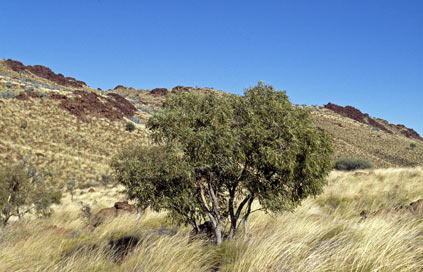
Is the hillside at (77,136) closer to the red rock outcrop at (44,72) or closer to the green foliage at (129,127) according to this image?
the green foliage at (129,127)

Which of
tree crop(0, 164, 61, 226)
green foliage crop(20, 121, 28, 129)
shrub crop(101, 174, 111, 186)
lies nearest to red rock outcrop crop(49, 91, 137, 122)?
green foliage crop(20, 121, 28, 129)

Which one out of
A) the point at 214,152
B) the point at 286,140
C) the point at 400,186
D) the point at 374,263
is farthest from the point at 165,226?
the point at 400,186

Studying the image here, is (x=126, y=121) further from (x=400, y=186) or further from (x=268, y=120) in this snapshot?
(x=268, y=120)

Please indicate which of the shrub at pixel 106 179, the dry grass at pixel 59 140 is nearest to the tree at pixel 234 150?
the shrub at pixel 106 179

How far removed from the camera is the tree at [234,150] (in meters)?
5.38

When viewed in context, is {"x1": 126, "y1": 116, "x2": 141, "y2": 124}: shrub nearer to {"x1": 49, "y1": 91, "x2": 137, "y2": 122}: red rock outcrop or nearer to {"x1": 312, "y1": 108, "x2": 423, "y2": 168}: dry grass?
{"x1": 49, "y1": 91, "x2": 137, "y2": 122}: red rock outcrop

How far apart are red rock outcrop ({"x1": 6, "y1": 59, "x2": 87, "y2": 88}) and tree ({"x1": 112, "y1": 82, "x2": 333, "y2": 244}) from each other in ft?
329

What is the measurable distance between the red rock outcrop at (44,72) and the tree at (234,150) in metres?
100

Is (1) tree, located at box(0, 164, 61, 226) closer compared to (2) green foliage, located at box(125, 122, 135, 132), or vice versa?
(1) tree, located at box(0, 164, 61, 226)

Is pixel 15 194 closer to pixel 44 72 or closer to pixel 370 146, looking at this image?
pixel 370 146

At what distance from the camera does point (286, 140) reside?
555cm

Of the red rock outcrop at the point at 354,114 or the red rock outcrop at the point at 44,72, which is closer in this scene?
the red rock outcrop at the point at 44,72

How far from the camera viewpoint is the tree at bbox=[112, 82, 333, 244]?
5.38 meters

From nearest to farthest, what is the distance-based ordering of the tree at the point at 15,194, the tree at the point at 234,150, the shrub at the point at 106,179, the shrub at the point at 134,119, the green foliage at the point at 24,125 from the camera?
the tree at the point at 234,150
the tree at the point at 15,194
the shrub at the point at 106,179
the green foliage at the point at 24,125
the shrub at the point at 134,119
